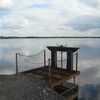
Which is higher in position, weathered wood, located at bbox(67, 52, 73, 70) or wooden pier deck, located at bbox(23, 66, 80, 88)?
weathered wood, located at bbox(67, 52, 73, 70)

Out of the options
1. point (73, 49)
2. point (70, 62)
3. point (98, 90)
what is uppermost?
point (73, 49)

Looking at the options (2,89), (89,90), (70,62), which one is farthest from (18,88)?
(89,90)

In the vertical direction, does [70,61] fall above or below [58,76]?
above

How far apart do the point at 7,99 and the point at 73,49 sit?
7685mm

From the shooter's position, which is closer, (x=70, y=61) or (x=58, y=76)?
(x=58, y=76)

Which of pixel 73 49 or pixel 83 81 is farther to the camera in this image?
pixel 83 81

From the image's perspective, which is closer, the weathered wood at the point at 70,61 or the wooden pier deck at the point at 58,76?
the wooden pier deck at the point at 58,76

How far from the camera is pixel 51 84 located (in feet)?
36.1

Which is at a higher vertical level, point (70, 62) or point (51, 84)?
point (70, 62)

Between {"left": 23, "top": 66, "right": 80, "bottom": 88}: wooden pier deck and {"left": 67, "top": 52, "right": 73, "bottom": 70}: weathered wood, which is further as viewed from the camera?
{"left": 67, "top": 52, "right": 73, "bottom": 70}: weathered wood

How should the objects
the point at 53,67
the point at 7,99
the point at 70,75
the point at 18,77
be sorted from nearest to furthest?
the point at 7,99 → the point at 18,77 → the point at 70,75 → the point at 53,67

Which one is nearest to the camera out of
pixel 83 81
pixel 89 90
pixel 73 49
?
pixel 73 49

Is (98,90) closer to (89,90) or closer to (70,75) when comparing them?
(89,90)

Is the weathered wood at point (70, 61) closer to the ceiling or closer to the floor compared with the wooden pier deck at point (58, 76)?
closer to the ceiling
